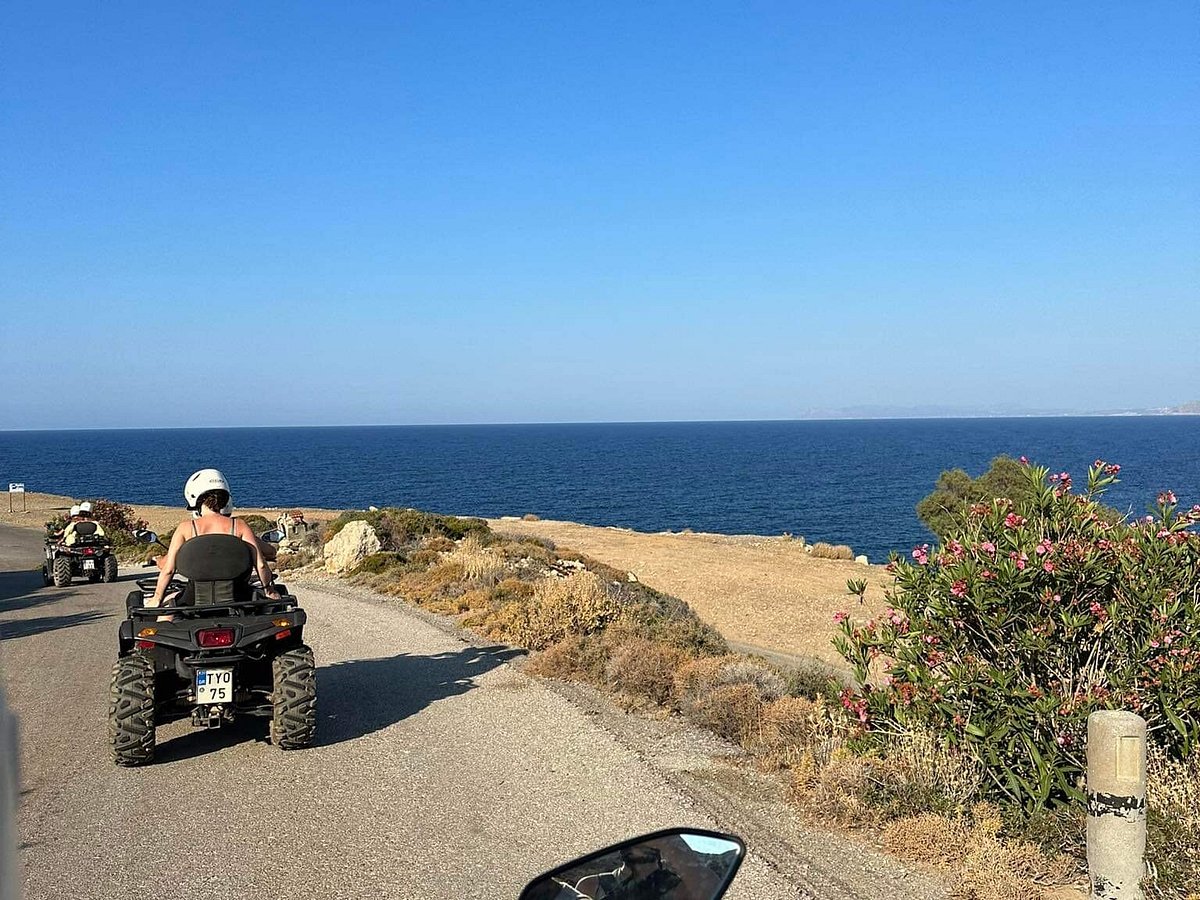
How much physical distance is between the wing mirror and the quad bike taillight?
542 cm

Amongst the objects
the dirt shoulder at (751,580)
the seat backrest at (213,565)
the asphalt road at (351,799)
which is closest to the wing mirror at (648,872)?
the asphalt road at (351,799)

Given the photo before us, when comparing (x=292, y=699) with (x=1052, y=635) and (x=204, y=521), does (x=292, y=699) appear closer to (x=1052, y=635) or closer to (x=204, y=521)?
(x=204, y=521)

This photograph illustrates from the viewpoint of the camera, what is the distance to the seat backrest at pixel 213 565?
7602 millimetres

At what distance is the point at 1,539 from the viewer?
33.7 meters

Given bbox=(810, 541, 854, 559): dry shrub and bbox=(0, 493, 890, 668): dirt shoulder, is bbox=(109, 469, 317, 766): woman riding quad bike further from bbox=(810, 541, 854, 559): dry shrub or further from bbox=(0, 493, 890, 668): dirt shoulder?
bbox=(810, 541, 854, 559): dry shrub

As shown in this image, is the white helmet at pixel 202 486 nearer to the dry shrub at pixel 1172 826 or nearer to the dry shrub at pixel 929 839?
the dry shrub at pixel 929 839

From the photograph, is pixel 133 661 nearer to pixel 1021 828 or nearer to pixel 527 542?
pixel 1021 828

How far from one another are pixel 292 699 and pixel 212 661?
638mm

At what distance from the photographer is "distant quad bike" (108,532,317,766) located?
7223 mm

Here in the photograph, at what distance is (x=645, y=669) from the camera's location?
32.4 ft

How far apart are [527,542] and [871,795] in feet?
61.9

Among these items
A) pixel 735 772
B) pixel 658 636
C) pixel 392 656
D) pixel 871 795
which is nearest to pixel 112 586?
pixel 392 656

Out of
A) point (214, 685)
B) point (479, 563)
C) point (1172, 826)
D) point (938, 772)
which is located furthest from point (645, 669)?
point (479, 563)

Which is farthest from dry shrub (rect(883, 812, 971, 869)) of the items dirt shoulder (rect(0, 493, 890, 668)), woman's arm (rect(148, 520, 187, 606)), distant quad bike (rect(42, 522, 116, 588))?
distant quad bike (rect(42, 522, 116, 588))
